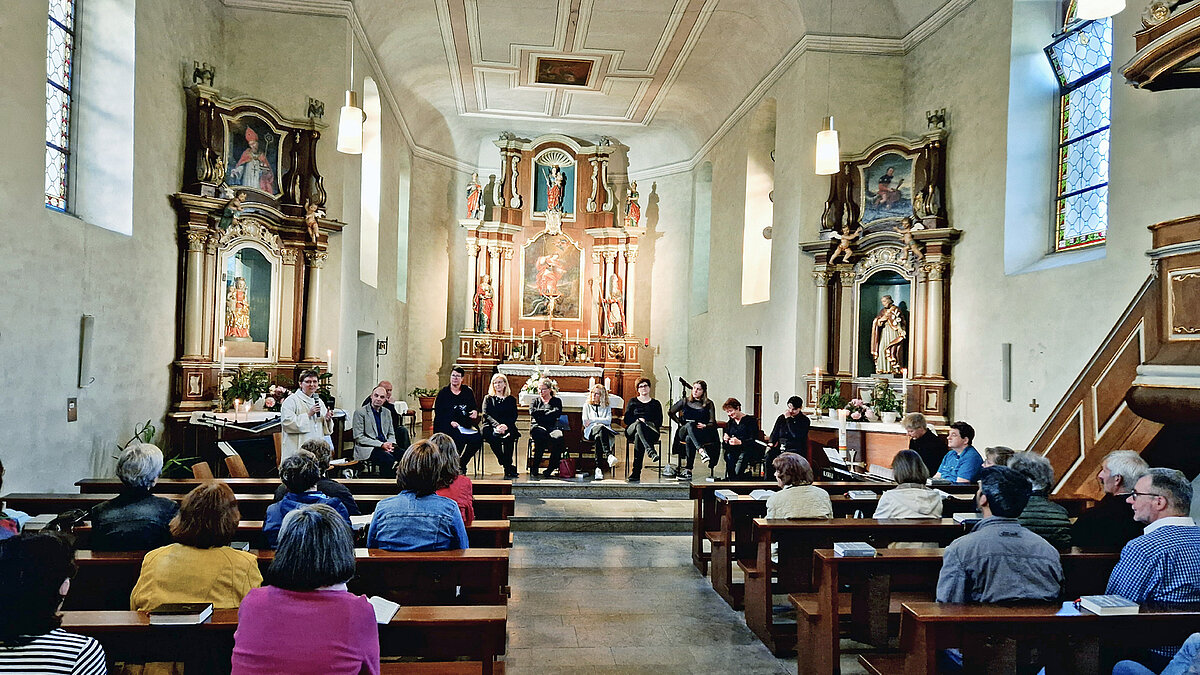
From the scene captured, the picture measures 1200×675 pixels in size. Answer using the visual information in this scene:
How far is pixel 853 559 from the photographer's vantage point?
3.93 m

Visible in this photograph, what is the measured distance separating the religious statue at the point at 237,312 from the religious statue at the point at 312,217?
0.98 metres

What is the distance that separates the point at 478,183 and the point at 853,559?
15.2 m

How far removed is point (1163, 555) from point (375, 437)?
6.81 m

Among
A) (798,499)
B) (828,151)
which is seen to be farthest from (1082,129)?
(798,499)

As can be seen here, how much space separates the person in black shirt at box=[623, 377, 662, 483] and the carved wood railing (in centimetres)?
469

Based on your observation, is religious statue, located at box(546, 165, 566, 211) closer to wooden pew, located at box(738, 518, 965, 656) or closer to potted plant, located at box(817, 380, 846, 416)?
potted plant, located at box(817, 380, 846, 416)

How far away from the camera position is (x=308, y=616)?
233 cm

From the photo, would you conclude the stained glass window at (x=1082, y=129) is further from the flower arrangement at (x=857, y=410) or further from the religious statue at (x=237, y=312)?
the religious statue at (x=237, y=312)

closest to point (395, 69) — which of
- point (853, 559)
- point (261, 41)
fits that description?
point (261, 41)

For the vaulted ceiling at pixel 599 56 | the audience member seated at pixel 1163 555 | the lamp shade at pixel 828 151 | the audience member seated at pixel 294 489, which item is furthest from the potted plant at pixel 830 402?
the audience member seated at pixel 294 489

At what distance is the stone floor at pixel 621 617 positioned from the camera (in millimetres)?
4496

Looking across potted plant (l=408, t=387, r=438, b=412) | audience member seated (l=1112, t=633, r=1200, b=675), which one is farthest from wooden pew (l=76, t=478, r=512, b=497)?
potted plant (l=408, t=387, r=438, b=412)

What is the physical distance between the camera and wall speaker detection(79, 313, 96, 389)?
22.7 ft

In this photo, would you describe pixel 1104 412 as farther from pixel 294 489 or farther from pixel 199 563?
pixel 199 563
